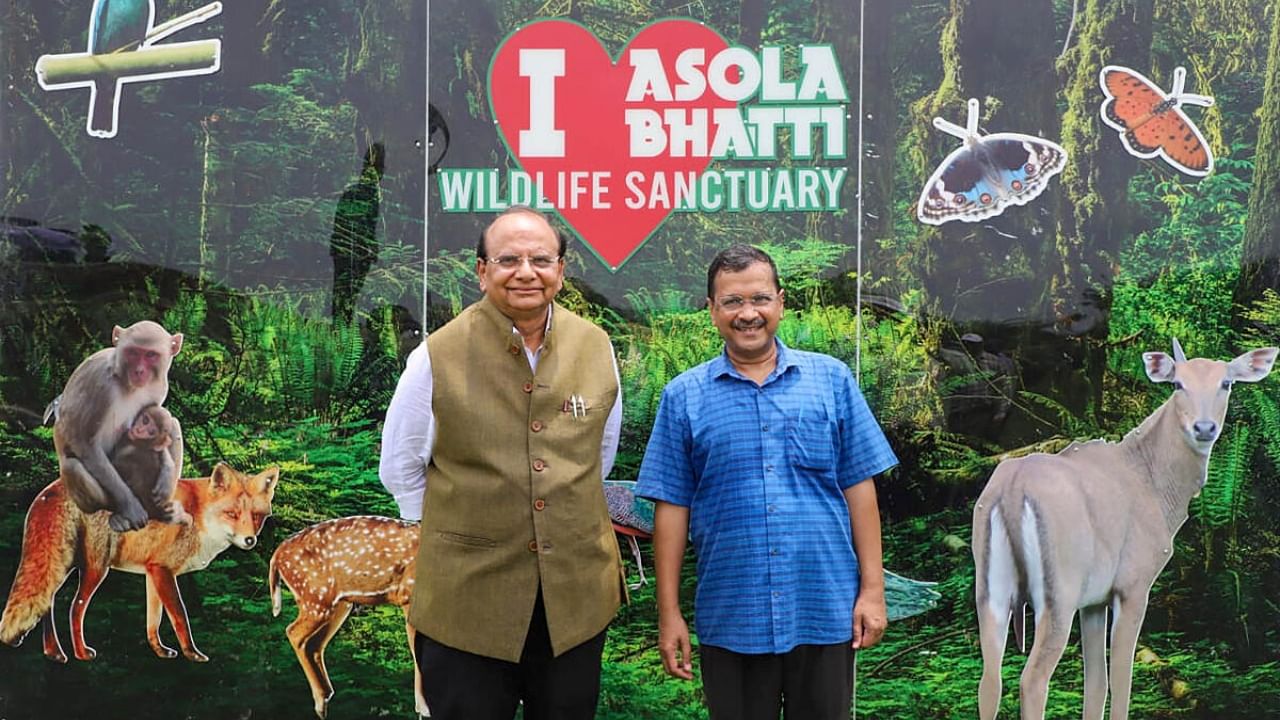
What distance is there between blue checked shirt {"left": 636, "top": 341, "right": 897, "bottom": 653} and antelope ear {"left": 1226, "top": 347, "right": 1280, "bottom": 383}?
4.33 ft

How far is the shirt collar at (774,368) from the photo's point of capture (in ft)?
7.47

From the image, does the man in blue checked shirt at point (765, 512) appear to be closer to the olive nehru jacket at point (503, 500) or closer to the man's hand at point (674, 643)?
the man's hand at point (674, 643)

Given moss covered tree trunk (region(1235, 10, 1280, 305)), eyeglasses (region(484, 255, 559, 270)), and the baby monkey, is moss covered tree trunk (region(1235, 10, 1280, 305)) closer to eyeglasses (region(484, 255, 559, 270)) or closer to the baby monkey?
eyeglasses (region(484, 255, 559, 270))

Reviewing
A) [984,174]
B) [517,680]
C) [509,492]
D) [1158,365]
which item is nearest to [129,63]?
[509,492]

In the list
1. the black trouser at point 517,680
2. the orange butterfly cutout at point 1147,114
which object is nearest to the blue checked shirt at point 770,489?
the black trouser at point 517,680

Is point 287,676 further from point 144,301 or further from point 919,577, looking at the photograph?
point 919,577

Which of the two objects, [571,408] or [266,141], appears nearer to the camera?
[571,408]

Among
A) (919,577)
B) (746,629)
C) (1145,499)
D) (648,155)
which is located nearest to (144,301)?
(648,155)

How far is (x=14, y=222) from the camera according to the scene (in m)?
3.17

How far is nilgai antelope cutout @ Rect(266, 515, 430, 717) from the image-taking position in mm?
3082

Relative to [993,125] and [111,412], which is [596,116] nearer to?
[993,125]

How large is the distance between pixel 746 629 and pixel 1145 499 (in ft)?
4.67

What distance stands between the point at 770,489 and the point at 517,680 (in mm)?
643

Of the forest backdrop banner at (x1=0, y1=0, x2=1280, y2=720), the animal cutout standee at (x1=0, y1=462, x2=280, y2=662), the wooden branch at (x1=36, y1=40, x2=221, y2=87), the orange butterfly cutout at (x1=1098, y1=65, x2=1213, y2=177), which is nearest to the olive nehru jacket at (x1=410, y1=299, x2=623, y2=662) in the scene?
the forest backdrop banner at (x1=0, y1=0, x2=1280, y2=720)
